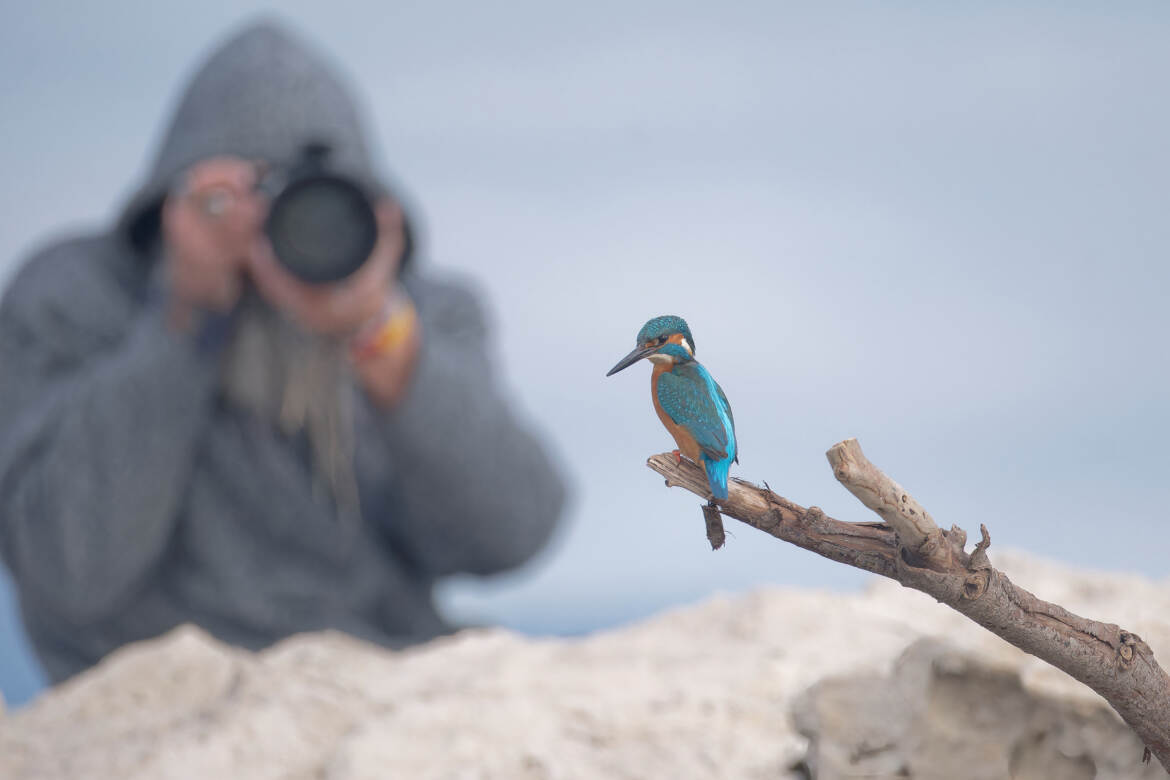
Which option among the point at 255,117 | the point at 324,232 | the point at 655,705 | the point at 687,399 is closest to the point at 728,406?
the point at 687,399

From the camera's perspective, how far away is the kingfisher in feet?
1.86

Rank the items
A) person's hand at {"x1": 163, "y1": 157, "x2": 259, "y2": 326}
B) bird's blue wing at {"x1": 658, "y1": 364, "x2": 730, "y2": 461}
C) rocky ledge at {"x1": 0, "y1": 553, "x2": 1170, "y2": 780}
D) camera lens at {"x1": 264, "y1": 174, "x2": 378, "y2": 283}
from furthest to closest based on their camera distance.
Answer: person's hand at {"x1": 163, "y1": 157, "x2": 259, "y2": 326}, camera lens at {"x1": 264, "y1": 174, "x2": 378, "y2": 283}, rocky ledge at {"x1": 0, "y1": 553, "x2": 1170, "y2": 780}, bird's blue wing at {"x1": 658, "y1": 364, "x2": 730, "y2": 461}

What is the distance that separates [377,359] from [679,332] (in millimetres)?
1027

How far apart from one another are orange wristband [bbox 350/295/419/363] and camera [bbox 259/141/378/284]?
0.44 ft

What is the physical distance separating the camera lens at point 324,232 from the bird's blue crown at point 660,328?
862 mm

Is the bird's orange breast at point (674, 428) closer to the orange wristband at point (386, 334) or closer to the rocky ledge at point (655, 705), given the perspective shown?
the rocky ledge at point (655, 705)

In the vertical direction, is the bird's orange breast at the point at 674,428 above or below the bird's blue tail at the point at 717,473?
above

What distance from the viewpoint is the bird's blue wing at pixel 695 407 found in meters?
0.56

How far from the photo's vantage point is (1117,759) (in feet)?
2.47

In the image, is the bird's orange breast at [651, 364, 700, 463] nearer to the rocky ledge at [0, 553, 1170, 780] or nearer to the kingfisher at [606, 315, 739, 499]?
the kingfisher at [606, 315, 739, 499]

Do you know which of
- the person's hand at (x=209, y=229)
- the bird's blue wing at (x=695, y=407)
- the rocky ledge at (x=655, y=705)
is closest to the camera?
the bird's blue wing at (x=695, y=407)

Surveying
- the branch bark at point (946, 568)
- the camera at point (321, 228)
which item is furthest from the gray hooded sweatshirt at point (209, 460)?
the branch bark at point (946, 568)

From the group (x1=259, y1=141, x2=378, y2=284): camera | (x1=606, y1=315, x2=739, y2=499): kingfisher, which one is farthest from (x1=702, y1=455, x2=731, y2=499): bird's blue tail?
(x1=259, y1=141, x2=378, y2=284): camera

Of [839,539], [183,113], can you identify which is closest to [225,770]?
[839,539]
